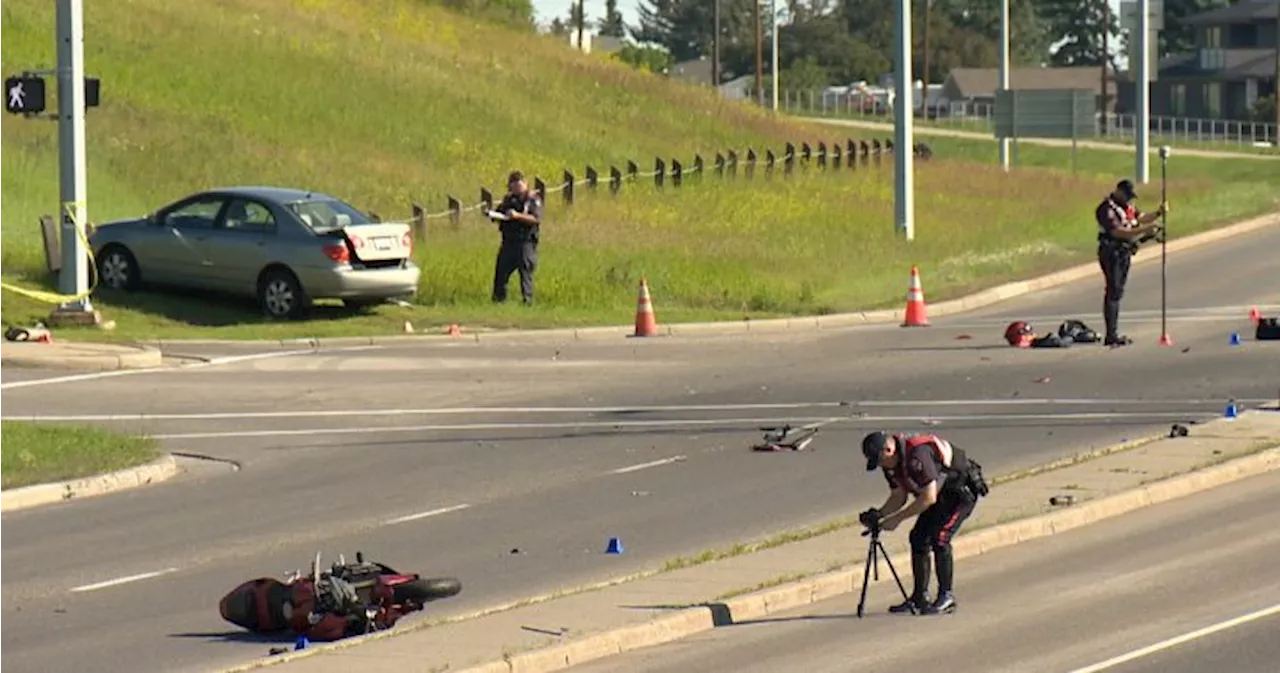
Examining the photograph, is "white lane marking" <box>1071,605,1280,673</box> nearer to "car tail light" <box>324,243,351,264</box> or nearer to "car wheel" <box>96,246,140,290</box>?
"car tail light" <box>324,243,351,264</box>

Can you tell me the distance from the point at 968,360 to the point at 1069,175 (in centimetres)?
4316

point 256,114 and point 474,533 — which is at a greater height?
point 256,114

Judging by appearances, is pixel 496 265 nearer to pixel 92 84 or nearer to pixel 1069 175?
pixel 92 84

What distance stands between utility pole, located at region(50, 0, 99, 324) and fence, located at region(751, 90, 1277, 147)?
263 ft

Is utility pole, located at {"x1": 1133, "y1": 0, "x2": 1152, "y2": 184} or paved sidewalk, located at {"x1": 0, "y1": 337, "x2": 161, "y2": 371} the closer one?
paved sidewalk, located at {"x1": 0, "y1": 337, "x2": 161, "y2": 371}

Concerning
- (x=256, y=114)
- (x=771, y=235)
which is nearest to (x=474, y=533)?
(x=771, y=235)

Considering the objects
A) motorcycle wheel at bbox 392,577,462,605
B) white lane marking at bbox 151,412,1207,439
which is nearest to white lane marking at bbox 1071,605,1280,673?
motorcycle wheel at bbox 392,577,462,605

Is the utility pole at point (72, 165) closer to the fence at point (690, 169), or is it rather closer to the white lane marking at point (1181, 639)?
the fence at point (690, 169)

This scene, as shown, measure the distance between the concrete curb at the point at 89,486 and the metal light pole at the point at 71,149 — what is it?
10.4 m

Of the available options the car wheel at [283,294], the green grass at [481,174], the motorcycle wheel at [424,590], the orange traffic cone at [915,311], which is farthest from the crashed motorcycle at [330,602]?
the orange traffic cone at [915,311]

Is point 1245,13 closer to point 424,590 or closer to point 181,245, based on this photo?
point 181,245

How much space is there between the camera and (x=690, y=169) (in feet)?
202

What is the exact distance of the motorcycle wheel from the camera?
1502 centimetres

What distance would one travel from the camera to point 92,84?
1260 inches
